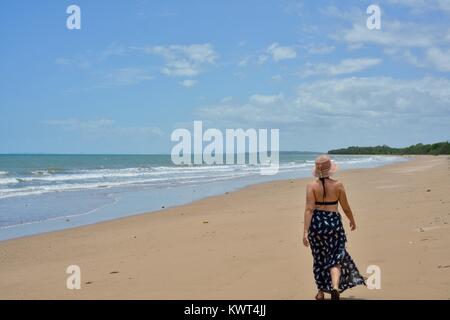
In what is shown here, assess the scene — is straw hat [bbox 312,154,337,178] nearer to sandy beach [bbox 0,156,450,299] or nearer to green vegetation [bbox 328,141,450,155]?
sandy beach [bbox 0,156,450,299]

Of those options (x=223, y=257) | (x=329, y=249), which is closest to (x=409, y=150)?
(x=223, y=257)

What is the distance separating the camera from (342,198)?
217 inches

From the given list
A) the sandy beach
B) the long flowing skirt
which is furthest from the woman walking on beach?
the sandy beach

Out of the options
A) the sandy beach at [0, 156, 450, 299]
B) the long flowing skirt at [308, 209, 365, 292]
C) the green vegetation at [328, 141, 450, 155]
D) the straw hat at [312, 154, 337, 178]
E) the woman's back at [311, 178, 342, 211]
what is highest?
the green vegetation at [328, 141, 450, 155]

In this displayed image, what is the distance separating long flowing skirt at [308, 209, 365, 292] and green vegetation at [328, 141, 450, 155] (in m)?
104

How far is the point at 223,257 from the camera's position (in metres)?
8.00

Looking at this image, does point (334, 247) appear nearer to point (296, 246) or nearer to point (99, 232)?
point (296, 246)

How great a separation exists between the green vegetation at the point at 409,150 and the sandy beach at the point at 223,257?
9906 centimetres

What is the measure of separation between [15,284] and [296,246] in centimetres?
424

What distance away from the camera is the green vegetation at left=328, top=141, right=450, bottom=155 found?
105 m

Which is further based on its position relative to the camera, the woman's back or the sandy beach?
the sandy beach

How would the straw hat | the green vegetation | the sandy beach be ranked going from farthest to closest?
the green vegetation → the sandy beach → the straw hat
